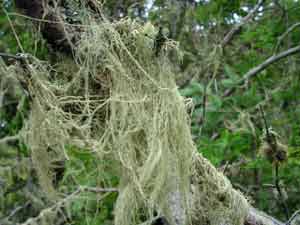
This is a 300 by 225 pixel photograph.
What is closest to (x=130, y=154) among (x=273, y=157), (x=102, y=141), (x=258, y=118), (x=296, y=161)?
(x=102, y=141)

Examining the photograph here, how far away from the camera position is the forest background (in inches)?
114

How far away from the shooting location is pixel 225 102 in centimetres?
330

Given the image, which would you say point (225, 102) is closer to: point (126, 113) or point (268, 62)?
point (268, 62)

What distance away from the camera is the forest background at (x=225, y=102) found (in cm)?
291

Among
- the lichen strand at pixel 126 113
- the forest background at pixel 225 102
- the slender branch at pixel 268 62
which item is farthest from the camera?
the slender branch at pixel 268 62

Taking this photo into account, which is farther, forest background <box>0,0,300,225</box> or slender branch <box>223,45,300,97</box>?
slender branch <box>223,45,300,97</box>

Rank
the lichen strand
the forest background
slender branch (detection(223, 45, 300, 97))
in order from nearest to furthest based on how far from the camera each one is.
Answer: the lichen strand < the forest background < slender branch (detection(223, 45, 300, 97))

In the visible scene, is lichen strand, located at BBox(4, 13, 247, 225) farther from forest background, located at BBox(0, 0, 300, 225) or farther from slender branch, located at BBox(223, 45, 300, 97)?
slender branch, located at BBox(223, 45, 300, 97)

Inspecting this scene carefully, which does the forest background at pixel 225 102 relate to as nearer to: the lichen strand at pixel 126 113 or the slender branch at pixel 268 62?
the slender branch at pixel 268 62

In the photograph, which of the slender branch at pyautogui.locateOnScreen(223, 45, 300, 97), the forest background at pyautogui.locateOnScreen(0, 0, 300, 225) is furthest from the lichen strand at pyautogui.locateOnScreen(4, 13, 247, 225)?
the slender branch at pyautogui.locateOnScreen(223, 45, 300, 97)

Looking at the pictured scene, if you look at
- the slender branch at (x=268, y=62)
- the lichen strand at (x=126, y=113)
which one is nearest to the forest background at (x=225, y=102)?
the slender branch at (x=268, y=62)

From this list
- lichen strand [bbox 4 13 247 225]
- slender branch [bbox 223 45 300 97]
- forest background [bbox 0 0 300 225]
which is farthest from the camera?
slender branch [bbox 223 45 300 97]

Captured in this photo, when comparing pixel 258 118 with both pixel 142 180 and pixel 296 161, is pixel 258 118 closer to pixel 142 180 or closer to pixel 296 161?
→ pixel 296 161

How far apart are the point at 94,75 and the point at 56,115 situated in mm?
149
